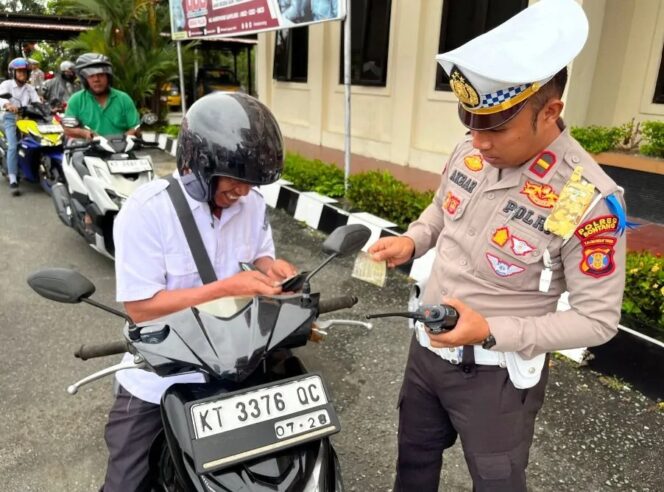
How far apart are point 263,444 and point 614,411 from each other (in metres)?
2.32

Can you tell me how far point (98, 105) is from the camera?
5285mm

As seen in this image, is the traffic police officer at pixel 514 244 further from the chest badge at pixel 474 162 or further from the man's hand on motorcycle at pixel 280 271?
the man's hand on motorcycle at pixel 280 271

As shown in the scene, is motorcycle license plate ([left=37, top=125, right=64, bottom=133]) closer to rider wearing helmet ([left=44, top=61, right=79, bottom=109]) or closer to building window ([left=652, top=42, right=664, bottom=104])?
rider wearing helmet ([left=44, top=61, right=79, bottom=109])

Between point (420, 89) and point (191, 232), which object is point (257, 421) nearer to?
point (191, 232)

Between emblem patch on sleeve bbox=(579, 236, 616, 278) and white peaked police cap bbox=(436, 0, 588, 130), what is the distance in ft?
1.24

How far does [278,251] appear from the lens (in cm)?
510

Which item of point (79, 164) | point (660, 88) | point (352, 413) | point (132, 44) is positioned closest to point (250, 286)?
point (352, 413)

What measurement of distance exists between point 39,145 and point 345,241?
6.24 m

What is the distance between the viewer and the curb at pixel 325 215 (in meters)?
4.48

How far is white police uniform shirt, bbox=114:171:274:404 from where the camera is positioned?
58.1 inches

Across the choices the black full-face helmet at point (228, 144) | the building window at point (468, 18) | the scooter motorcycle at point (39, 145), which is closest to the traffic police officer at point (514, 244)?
the black full-face helmet at point (228, 144)

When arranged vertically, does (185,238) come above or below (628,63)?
below

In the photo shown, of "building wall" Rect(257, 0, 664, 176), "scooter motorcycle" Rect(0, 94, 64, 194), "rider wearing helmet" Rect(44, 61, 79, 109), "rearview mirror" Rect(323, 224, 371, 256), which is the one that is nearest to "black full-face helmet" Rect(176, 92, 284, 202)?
"rearview mirror" Rect(323, 224, 371, 256)

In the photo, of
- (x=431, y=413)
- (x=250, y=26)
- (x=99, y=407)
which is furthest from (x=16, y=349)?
(x=250, y=26)
